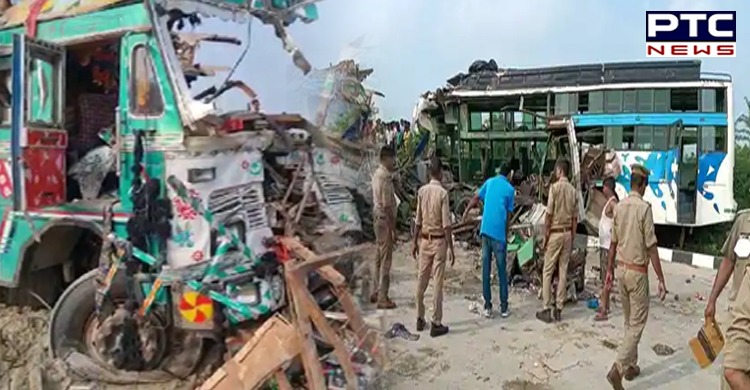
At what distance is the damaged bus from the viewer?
30.0ft

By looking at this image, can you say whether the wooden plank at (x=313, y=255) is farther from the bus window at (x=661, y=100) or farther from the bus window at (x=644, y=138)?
the bus window at (x=661, y=100)

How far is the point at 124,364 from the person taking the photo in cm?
313

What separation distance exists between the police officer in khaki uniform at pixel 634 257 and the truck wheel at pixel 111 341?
250 centimetres

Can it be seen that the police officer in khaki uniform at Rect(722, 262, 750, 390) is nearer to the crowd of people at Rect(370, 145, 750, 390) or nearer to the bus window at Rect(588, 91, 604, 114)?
the crowd of people at Rect(370, 145, 750, 390)

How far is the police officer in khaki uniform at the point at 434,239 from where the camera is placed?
4.80 metres

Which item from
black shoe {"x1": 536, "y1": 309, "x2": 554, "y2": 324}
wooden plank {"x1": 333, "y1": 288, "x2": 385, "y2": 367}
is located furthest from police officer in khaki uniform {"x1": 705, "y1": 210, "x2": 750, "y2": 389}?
black shoe {"x1": 536, "y1": 309, "x2": 554, "y2": 324}

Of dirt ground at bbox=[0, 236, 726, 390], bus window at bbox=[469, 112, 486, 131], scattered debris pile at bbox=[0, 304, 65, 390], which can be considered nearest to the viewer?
scattered debris pile at bbox=[0, 304, 65, 390]

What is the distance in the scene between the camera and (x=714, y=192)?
9.30 meters

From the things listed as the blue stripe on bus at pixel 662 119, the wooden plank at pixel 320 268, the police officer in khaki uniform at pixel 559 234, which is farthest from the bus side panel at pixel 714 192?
the wooden plank at pixel 320 268

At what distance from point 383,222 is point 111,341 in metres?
1.69

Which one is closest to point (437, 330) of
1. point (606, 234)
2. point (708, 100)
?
point (606, 234)

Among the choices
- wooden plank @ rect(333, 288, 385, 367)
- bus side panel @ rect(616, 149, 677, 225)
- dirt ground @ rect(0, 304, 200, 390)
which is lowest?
dirt ground @ rect(0, 304, 200, 390)

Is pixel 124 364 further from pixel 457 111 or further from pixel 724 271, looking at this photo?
pixel 457 111

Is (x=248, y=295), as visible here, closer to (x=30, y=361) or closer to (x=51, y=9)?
(x=30, y=361)
